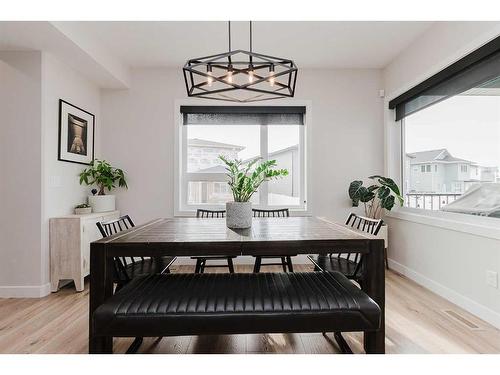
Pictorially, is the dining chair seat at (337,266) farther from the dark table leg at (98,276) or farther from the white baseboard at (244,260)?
the dark table leg at (98,276)

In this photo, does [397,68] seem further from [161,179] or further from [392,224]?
[161,179]

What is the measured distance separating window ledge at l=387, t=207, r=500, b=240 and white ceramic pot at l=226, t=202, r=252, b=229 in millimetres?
1834

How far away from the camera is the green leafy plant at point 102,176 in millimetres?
3629

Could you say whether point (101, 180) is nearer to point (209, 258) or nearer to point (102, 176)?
point (102, 176)

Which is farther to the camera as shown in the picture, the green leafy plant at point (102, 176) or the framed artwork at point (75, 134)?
the green leafy plant at point (102, 176)

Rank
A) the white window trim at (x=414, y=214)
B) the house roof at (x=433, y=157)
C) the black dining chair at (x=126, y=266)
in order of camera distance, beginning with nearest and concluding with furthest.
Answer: the black dining chair at (x=126, y=266) < the white window trim at (x=414, y=214) < the house roof at (x=433, y=157)

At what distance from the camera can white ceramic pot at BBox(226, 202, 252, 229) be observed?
222 cm

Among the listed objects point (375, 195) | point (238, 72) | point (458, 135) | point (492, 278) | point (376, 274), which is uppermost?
point (238, 72)

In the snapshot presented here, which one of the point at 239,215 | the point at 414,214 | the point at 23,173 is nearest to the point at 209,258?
the point at 239,215

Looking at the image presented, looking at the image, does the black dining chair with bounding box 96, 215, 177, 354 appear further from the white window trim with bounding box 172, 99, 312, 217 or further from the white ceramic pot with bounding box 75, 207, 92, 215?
the white window trim with bounding box 172, 99, 312, 217

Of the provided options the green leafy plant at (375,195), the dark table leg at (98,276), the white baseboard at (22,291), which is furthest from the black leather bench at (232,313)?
the green leafy plant at (375,195)

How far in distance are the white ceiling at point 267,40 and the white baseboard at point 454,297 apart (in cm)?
256

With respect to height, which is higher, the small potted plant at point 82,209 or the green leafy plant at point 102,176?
the green leafy plant at point 102,176

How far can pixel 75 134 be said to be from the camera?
341 centimetres
